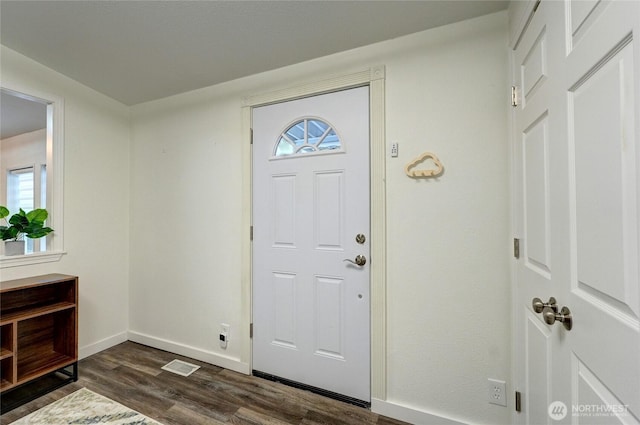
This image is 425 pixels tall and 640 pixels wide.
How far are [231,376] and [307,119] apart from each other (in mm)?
2124

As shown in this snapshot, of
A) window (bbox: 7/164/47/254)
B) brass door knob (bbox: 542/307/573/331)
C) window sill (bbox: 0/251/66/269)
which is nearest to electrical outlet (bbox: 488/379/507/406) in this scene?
brass door knob (bbox: 542/307/573/331)

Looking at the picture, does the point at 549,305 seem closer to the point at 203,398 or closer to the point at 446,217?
the point at 446,217

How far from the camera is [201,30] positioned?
5.68 feet

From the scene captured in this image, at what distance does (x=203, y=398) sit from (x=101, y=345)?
1436 mm

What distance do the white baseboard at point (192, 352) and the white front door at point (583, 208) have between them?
1.97m

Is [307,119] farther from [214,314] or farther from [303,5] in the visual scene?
[214,314]

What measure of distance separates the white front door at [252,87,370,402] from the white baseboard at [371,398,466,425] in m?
0.10

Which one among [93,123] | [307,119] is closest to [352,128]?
[307,119]

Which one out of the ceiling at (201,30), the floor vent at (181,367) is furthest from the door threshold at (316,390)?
the ceiling at (201,30)

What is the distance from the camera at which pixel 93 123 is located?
2.54m

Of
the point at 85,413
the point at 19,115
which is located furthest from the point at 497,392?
the point at 19,115

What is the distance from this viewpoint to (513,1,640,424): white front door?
0.61 m

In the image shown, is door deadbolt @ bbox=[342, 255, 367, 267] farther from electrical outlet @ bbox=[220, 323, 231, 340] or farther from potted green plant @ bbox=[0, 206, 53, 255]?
potted green plant @ bbox=[0, 206, 53, 255]

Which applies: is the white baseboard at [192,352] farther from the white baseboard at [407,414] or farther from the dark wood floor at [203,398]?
the white baseboard at [407,414]
